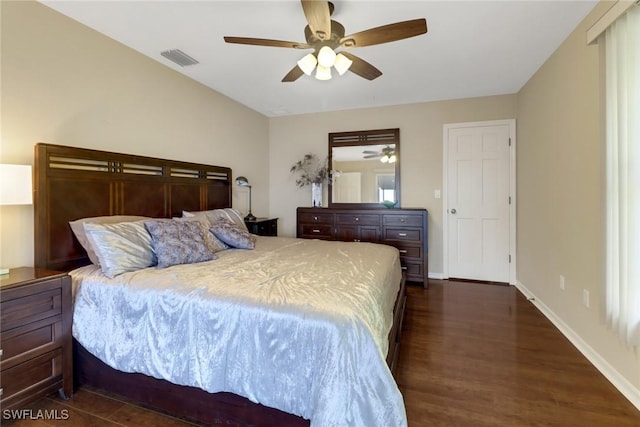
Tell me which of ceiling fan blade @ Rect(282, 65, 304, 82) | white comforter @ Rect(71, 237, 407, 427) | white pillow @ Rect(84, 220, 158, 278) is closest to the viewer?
white comforter @ Rect(71, 237, 407, 427)

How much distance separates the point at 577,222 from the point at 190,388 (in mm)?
2962

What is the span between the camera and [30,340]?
5.27ft

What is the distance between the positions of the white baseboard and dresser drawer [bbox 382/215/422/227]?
1.54m

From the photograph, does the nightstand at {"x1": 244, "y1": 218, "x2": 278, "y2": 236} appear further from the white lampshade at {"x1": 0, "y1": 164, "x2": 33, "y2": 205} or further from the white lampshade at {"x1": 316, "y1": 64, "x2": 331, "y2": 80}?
the white lampshade at {"x1": 0, "y1": 164, "x2": 33, "y2": 205}

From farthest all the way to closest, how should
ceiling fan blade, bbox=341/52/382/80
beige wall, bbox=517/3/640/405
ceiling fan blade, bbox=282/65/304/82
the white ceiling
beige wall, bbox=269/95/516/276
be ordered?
1. beige wall, bbox=269/95/516/276
2. ceiling fan blade, bbox=282/65/304/82
3. ceiling fan blade, bbox=341/52/382/80
4. the white ceiling
5. beige wall, bbox=517/3/640/405

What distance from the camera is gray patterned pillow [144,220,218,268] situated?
2.05m

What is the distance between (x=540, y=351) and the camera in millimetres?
2262

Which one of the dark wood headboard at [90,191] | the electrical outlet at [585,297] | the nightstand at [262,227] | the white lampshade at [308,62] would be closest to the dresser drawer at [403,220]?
the nightstand at [262,227]

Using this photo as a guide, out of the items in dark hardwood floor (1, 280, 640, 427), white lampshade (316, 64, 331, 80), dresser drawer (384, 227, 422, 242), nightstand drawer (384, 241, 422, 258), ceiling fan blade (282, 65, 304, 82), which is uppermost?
ceiling fan blade (282, 65, 304, 82)

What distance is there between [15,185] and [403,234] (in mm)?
3661

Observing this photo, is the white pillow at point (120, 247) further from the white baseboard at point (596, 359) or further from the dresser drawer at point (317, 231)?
the white baseboard at point (596, 359)

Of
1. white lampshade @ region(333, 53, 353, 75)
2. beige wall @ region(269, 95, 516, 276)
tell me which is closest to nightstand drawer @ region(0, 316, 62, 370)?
white lampshade @ region(333, 53, 353, 75)

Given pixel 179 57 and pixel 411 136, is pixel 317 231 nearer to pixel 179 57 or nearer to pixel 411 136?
pixel 411 136

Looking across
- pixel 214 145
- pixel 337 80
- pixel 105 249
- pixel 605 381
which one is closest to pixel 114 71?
pixel 214 145
